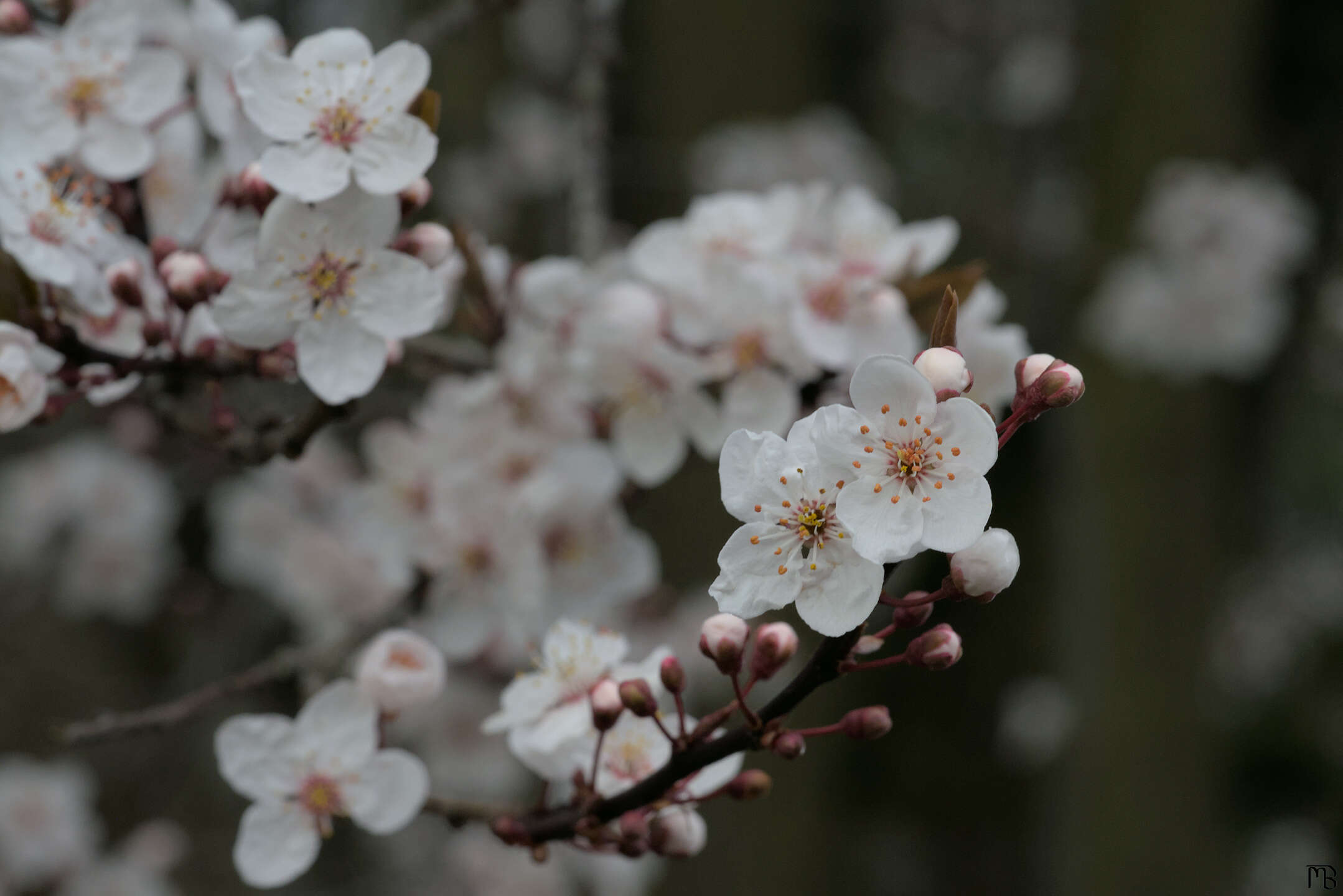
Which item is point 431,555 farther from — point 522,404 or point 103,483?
point 103,483

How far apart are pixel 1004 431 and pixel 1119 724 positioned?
2.27 meters

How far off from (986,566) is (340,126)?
2.20 feet

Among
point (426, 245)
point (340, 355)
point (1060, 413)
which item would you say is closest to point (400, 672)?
point (340, 355)

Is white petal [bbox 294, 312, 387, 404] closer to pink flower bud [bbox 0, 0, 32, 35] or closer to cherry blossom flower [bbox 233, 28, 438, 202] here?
cherry blossom flower [bbox 233, 28, 438, 202]

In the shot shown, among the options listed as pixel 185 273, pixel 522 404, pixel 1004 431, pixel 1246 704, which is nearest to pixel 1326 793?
pixel 1246 704

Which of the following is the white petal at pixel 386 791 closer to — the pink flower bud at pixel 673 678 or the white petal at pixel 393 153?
the pink flower bud at pixel 673 678

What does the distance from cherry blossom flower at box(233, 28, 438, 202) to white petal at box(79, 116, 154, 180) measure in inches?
7.9

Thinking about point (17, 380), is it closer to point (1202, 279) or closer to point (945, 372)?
point (945, 372)

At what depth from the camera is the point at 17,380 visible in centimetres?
90

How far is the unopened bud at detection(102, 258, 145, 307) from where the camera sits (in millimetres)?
979

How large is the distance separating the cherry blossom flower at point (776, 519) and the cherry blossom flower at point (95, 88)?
0.76 meters

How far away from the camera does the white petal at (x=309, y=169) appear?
0.90 m

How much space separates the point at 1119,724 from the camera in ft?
8.62

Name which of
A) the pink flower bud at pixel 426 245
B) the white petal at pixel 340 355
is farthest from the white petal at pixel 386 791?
the pink flower bud at pixel 426 245
